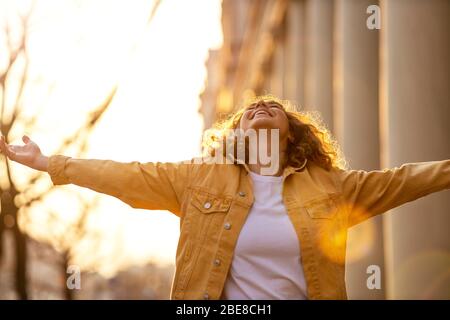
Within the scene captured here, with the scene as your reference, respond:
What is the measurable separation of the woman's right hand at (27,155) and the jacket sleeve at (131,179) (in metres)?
0.09

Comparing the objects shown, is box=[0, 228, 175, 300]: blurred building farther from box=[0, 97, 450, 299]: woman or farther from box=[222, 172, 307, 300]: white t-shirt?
box=[222, 172, 307, 300]: white t-shirt

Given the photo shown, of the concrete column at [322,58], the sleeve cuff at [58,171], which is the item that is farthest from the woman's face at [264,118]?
the concrete column at [322,58]

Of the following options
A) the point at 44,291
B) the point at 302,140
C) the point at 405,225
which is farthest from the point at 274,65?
the point at 302,140

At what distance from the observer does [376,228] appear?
1113 centimetres

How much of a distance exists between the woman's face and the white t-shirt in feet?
2.31

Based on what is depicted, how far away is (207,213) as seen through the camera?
408 centimetres

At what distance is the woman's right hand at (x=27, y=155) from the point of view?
420 centimetres

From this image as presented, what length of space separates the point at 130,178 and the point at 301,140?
4.25 ft

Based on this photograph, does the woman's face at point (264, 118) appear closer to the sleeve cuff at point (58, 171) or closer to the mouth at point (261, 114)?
the mouth at point (261, 114)

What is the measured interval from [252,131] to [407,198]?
981 millimetres

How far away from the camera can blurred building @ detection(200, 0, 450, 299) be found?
750 centimetres

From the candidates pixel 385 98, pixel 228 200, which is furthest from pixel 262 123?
pixel 385 98

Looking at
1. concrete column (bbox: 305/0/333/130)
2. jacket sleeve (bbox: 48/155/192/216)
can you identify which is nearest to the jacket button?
jacket sleeve (bbox: 48/155/192/216)
